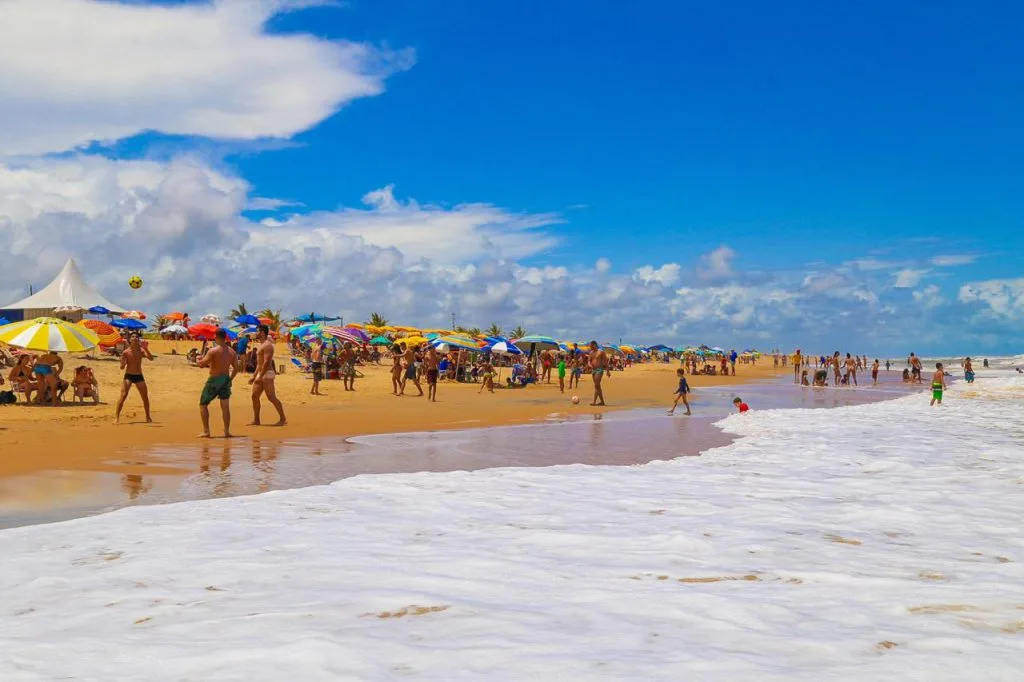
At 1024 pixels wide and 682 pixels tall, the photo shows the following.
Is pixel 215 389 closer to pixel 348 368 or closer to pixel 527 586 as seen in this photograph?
pixel 527 586

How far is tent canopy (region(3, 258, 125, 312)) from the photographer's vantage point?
36.8 metres

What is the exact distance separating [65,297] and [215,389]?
1239 inches

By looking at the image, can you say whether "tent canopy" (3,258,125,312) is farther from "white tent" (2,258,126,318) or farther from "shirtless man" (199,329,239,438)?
"shirtless man" (199,329,239,438)

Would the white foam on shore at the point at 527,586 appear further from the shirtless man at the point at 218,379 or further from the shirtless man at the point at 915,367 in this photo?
the shirtless man at the point at 915,367

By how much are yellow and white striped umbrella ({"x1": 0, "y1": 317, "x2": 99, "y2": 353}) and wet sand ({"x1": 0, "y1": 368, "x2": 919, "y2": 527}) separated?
6.25 m

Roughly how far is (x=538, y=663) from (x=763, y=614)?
4.42 feet

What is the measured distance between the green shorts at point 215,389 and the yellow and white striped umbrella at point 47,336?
5625 mm

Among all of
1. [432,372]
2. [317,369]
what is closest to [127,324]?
[317,369]

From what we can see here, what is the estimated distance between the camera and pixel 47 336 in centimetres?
1518

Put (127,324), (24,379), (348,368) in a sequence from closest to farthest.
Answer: (24,379) → (348,368) → (127,324)

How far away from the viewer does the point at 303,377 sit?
86.5 ft

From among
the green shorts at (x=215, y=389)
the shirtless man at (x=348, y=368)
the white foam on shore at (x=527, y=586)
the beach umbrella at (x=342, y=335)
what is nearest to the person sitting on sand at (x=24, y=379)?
the green shorts at (x=215, y=389)

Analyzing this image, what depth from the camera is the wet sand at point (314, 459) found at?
22.8 feet

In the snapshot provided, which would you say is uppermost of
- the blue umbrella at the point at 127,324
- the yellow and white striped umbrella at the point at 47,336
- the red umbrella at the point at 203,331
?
the blue umbrella at the point at 127,324
